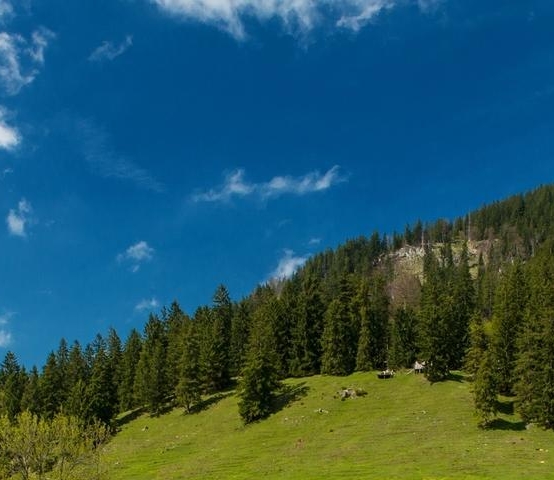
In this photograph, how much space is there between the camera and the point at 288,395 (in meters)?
111

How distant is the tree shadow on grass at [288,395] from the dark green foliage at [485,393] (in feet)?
117

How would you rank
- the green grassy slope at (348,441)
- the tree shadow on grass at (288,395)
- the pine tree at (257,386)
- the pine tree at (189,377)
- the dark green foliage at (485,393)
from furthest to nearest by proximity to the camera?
the pine tree at (189,377) < the tree shadow on grass at (288,395) < the pine tree at (257,386) < the dark green foliage at (485,393) < the green grassy slope at (348,441)

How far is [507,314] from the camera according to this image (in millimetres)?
103875

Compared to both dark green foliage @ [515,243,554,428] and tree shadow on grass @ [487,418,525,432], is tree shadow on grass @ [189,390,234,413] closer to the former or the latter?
tree shadow on grass @ [487,418,525,432]

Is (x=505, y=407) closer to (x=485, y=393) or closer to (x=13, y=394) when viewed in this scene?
(x=485, y=393)

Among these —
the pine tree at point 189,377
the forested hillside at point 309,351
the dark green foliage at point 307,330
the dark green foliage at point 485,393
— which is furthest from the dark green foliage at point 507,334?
the pine tree at point 189,377

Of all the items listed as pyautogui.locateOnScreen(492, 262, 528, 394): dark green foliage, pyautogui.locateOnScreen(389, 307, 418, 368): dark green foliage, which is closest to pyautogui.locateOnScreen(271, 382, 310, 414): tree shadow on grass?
pyautogui.locateOnScreen(389, 307, 418, 368): dark green foliage

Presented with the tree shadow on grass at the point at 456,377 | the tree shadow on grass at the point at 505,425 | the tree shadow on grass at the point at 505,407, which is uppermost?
the tree shadow on grass at the point at 456,377

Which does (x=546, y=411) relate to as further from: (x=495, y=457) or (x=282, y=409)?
(x=282, y=409)

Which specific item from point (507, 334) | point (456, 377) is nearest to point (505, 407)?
point (507, 334)

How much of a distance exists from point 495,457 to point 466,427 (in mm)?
16000

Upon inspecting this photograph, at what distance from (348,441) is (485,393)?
19844 mm

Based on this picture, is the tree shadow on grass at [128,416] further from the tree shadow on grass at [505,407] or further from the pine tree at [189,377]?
the tree shadow on grass at [505,407]

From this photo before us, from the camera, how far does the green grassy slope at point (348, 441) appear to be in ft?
217
